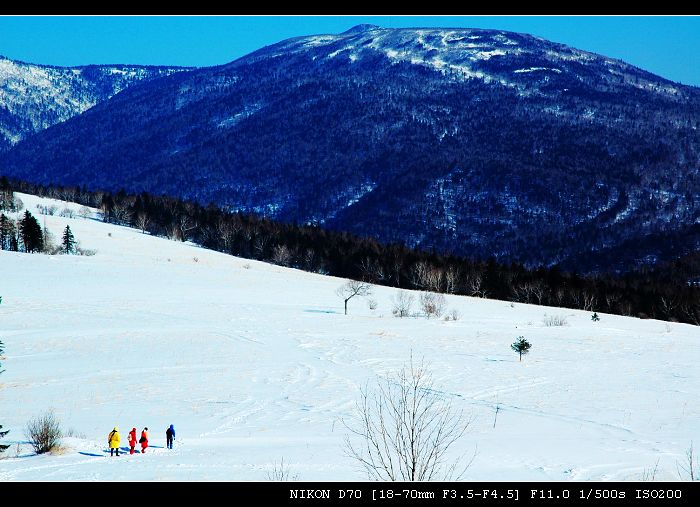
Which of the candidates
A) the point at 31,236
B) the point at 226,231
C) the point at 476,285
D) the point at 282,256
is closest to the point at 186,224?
the point at 226,231

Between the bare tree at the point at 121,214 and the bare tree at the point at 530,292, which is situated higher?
the bare tree at the point at 121,214

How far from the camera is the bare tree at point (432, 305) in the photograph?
6731cm

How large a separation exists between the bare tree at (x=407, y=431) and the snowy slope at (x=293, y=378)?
76cm

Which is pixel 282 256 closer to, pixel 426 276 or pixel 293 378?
pixel 426 276

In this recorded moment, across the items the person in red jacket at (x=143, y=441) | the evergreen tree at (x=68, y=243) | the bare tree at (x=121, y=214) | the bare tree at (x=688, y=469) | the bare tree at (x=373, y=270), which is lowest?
the person in red jacket at (x=143, y=441)

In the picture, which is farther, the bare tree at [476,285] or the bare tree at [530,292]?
the bare tree at [476,285]

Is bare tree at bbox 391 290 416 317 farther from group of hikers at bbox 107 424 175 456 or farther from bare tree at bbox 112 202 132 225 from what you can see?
bare tree at bbox 112 202 132 225

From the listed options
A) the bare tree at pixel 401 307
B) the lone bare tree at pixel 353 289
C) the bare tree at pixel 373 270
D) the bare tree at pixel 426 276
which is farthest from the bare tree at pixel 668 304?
the lone bare tree at pixel 353 289

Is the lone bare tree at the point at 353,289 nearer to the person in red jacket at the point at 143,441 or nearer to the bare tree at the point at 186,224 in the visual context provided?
the person in red jacket at the point at 143,441

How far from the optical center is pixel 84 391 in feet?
103
